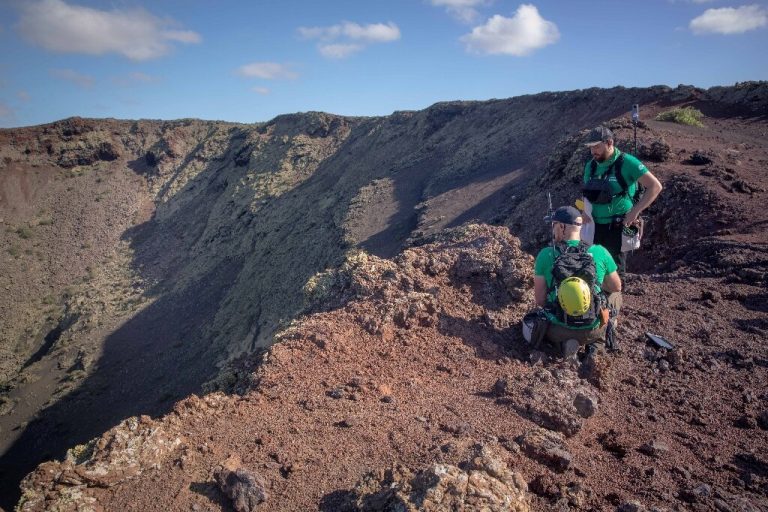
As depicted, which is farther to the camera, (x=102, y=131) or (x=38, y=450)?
(x=102, y=131)

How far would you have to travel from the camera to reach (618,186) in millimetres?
4566

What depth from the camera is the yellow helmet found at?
3.32 m

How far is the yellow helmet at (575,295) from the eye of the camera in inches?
131

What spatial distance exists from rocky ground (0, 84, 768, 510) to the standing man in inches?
32.4

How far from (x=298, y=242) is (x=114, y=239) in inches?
607

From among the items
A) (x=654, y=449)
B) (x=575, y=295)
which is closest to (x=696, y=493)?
(x=654, y=449)

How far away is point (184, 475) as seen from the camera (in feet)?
8.38

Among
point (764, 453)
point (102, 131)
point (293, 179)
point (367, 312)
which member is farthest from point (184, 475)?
point (102, 131)

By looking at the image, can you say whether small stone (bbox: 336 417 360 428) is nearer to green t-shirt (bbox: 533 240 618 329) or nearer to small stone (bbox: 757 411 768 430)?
green t-shirt (bbox: 533 240 618 329)

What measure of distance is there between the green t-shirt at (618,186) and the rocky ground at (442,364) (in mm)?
863

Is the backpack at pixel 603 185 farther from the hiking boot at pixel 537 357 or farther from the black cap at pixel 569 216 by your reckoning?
the hiking boot at pixel 537 357

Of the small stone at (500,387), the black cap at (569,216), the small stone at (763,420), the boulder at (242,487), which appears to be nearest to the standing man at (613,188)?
the black cap at (569,216)

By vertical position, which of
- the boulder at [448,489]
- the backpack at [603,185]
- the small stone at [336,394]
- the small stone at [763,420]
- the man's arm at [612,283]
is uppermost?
the backpack at [603,185]

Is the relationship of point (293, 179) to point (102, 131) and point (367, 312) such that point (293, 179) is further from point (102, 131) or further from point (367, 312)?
point (367, 312)
